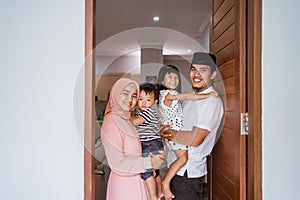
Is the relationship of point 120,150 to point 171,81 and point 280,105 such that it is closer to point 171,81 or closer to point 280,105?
point 171,81

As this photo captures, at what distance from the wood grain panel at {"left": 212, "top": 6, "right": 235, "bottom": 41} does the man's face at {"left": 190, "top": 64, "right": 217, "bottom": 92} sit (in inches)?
9.8

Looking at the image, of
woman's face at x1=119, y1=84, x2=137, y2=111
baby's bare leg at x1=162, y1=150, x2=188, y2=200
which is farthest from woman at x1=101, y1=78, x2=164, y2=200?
baby's bare leg at x1=162, y1=150, x2=188, y2=200

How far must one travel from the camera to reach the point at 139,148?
5.33 feet

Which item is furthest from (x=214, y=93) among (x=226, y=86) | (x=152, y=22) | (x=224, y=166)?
(x=152, y=22)

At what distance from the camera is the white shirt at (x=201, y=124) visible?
163 cm

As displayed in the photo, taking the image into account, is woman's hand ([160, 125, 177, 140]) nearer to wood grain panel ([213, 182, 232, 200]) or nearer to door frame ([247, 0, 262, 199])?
wood grain panel ([213, 182, 232, 200])

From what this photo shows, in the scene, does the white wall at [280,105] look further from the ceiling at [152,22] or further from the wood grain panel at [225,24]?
the ceiling at [152,22]

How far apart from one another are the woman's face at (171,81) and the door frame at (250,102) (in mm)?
566

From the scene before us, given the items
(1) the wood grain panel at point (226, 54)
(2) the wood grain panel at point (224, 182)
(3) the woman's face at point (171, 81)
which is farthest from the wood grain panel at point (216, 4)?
(2) the wood grain panel at point (224, 182)

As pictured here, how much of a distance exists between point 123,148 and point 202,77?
631mm

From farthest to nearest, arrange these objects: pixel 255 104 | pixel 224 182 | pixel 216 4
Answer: pixel 216 4
pixel 224 182
pixel 255 104

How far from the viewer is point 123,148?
1567 mm

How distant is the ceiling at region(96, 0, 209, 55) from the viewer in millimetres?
2980

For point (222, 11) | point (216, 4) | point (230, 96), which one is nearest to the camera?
point (230, 96)
